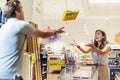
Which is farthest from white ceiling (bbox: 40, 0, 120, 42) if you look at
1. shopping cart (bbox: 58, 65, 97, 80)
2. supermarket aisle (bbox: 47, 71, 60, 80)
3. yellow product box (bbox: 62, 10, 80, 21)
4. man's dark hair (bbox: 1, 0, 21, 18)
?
man's dark hair (bbox: 1, 0, 21, 18)

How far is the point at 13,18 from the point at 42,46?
2.29 meters

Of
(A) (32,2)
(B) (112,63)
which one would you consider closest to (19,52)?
(A) (32,2)

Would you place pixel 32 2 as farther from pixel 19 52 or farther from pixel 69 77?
pixel 19 52

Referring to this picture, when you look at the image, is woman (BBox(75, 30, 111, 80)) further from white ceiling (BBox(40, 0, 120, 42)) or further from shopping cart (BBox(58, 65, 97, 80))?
white ceiling (BBox(40, 0, 120, 42))

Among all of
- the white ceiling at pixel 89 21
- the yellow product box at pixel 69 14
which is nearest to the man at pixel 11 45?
the yellow product box at pixel 69 14

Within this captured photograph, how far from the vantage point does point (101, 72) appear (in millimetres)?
4258

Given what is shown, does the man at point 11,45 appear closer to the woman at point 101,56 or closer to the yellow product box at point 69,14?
A: the yellow product box at point 69,14

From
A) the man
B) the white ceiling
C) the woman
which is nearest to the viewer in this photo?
the man

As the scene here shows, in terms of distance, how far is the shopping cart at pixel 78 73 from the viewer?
3.87m

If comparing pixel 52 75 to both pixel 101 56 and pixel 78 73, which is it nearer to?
pixel 78 73

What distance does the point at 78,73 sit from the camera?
401 cm

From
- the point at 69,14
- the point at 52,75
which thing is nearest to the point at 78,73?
the point at 69,14

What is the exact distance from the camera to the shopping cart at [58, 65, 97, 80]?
387 centimetres

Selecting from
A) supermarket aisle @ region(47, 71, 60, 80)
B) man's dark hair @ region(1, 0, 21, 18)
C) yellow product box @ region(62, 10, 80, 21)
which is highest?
yellow product box @ region(62, 10, 80, 21)
